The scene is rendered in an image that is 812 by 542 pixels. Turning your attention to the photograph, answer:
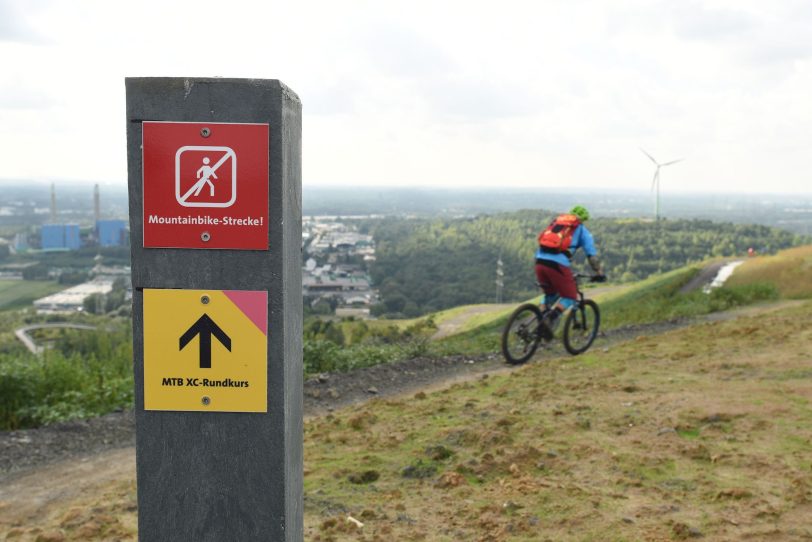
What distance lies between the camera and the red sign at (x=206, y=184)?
2428 mm

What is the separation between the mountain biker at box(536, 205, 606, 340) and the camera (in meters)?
9.09

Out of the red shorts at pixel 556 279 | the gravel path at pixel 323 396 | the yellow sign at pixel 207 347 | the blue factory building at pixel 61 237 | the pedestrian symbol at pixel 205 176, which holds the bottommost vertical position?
the blue factory building at pixel 61 237

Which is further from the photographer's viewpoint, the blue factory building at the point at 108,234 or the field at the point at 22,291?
the blue factory building at the point at 108,234

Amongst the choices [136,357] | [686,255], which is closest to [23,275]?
[686,255]

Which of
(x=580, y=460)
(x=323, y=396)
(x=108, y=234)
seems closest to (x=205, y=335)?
(x=580, y=460)

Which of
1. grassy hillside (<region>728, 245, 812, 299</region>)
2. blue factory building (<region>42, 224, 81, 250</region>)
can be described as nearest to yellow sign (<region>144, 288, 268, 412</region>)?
grassy hillside (<region>728, 245, 812, 299</region>)

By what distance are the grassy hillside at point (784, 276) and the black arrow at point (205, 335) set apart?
645 inches

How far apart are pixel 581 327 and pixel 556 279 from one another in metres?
1.00

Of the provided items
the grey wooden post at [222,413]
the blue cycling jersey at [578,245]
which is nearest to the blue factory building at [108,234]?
the blue cycling jersey at [578,245]

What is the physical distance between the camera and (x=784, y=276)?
19.9 m

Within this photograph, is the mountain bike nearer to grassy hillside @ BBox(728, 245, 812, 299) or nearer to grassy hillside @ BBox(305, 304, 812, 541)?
grassy hillside @ BBox(305, 304, 812, 541)

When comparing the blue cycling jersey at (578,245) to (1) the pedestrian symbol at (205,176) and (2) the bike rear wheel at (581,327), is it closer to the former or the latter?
(2) the bike rear wheel at (581,327)

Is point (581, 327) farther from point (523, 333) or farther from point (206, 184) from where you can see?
point (206, 184)

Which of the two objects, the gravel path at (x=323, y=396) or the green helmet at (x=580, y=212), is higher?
the green helmet at (x=580, y=212)
